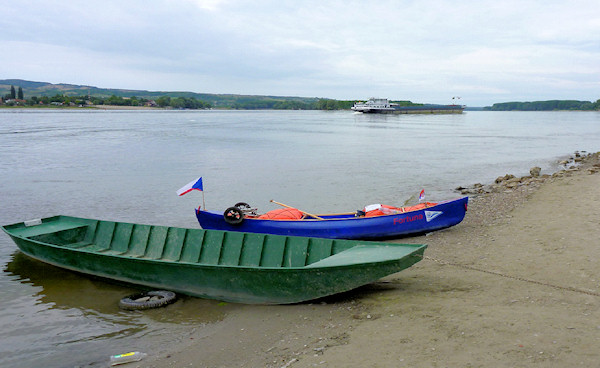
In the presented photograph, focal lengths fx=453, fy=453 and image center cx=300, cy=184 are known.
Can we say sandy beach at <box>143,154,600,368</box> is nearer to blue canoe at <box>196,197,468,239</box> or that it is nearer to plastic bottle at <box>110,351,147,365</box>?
plastic bottle at <box>110,351,147,365</box>

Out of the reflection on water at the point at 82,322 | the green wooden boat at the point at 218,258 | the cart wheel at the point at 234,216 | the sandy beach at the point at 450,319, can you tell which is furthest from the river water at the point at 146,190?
the cart wheel at the point at 234,216

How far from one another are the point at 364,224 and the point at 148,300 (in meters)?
6.37

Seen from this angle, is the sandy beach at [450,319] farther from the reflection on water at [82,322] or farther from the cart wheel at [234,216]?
the cart wheel at [234,216]

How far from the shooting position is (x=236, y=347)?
743 centimetres

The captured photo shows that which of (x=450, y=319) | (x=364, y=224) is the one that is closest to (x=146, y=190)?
(x=364, y=224)

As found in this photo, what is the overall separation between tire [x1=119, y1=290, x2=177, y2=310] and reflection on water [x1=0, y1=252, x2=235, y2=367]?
0.40ft

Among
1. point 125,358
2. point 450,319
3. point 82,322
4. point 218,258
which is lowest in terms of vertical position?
point 82,322

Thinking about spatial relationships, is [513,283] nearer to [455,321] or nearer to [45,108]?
[455,321]

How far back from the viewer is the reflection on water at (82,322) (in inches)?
315

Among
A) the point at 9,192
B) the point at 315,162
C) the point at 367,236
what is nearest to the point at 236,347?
the point at 367,236

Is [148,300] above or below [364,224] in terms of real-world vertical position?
below

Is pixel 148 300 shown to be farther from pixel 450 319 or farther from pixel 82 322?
pixel 450 319

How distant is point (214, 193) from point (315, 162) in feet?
47.7

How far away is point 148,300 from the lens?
31.8ft
